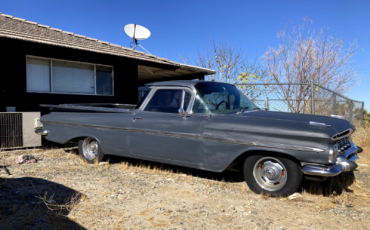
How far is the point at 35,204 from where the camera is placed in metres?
3.32

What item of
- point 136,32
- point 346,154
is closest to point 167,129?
point 346,154

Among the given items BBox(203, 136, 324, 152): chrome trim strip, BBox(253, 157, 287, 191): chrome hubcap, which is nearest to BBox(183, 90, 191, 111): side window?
BBox(203, 136, 324, 152): chrome trim strip

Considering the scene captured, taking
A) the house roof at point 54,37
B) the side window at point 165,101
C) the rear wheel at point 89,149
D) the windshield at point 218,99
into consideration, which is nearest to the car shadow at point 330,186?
the windshield at point 218,99

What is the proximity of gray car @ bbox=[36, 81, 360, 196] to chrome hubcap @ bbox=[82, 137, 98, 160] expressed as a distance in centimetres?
2

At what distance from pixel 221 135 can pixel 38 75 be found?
6.32 meters

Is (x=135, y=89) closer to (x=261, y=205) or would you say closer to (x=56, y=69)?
(x=56, y=69)

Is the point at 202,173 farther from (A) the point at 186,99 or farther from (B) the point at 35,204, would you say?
(B) the point at 35,204

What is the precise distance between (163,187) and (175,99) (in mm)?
1420

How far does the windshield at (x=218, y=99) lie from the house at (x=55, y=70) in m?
4.83

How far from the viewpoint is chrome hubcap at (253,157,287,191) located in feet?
11.8

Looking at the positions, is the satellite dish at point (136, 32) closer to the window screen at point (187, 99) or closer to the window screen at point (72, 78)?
the window screen at point (72, 78)

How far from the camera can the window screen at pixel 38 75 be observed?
300 inches

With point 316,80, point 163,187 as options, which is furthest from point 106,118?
point 316,80

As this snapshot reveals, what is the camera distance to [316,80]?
1279 cm
